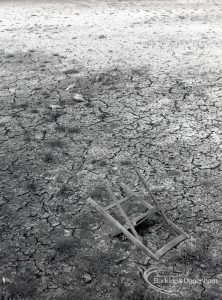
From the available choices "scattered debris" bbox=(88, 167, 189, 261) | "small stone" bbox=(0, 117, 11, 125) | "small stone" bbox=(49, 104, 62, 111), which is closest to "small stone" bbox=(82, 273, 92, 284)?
"scattered debris" bbox=(88, 167, 189, 261)

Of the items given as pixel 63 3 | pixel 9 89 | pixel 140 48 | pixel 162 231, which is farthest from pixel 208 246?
pixel 63 3

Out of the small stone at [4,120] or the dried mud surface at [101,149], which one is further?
the small stone at [4,120]

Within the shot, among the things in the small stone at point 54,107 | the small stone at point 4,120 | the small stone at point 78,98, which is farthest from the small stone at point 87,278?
the small stone at point 78,98

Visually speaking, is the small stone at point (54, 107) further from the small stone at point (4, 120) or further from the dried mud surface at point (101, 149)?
the small stone at point (4, 120)

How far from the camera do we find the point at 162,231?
3344mm

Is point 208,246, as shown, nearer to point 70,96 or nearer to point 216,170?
point 216,170

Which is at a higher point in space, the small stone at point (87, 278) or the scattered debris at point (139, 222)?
the scattered debris at point (139, 222)

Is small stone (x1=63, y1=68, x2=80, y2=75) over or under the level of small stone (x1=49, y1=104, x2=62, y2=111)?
over

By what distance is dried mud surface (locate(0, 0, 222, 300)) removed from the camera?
9.84 ft

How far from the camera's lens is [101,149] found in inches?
181

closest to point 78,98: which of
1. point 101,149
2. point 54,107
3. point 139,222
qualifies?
point 54,107

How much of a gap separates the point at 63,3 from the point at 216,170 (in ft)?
31.8

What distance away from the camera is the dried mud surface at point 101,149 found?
9.84 feet

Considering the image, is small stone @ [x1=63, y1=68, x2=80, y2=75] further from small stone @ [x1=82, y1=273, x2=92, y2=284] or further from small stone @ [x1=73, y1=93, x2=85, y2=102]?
small stone @ [x1=82, y1=273, x2=92, y2=284]
